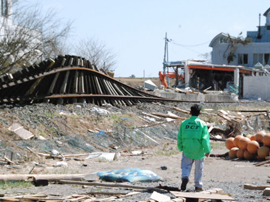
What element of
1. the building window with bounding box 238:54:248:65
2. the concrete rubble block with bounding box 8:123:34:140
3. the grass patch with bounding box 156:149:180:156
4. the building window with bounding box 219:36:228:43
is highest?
the building window with bounding box 219:36:228:43

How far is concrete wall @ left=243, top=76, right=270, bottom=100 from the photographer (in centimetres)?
4438

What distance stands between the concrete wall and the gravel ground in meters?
23.7

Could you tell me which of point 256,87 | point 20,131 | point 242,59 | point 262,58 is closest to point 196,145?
point 20,131

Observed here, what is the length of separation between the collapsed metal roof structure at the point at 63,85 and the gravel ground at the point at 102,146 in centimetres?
81

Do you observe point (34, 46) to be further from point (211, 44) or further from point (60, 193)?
point (211, 44)

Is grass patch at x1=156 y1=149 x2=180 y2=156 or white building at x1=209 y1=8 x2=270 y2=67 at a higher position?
white building at x1=209 y1=8 x2=270 y2=67

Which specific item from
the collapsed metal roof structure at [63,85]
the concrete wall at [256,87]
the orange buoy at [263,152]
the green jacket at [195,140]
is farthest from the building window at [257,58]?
the green jacket at [195,140]

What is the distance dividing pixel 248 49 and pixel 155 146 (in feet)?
Answer: 142

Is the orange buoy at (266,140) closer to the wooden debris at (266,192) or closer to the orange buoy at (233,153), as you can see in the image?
the orange buoy at (233,153)

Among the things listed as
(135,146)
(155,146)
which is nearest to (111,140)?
(135,146)

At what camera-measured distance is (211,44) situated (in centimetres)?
6338

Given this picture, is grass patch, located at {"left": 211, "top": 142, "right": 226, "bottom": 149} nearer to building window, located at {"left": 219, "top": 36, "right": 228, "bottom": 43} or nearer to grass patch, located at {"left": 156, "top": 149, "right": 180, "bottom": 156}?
grass patch, located at {"left": 156, "top": 149, "right": 180, "bottom": 156}

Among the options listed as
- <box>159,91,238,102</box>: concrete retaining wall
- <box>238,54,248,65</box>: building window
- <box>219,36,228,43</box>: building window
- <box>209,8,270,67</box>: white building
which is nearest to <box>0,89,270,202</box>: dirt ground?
<box>159,91,238,102</box>: concrete retaining wall

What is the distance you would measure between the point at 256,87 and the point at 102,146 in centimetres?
3136
